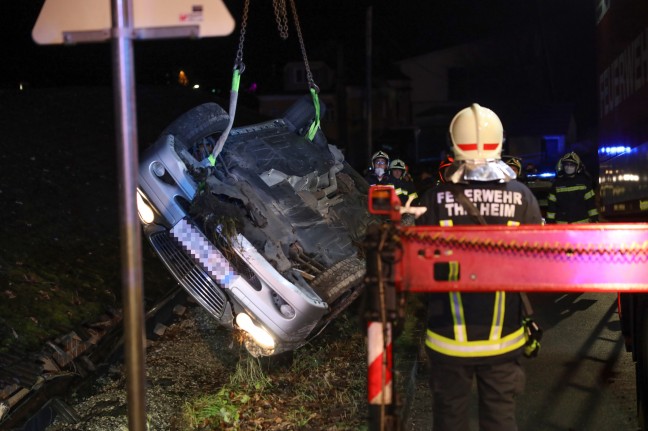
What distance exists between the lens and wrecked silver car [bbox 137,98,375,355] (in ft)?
18.0

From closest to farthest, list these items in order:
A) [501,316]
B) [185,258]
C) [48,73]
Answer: [501,316]
[185,258]
[48,73]

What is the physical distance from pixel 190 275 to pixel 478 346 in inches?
109

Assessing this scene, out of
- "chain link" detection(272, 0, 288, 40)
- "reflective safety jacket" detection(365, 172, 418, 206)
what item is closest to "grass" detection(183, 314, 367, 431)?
"chain link" detection(272, 0, 288, 40)

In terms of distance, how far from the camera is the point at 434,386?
3.86 meters

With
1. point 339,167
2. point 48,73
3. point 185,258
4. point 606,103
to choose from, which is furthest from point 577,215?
point 48,73

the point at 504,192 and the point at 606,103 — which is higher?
the point at 606,103

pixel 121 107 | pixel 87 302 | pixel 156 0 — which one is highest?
pixel 156 0

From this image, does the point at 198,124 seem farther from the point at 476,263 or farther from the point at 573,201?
the point at 573,201

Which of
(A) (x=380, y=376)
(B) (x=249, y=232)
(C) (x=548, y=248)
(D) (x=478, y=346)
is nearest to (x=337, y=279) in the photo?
(B) (x=249, y=232)

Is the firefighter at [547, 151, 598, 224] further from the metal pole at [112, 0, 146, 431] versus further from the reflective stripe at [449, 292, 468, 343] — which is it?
the metal pole at [112, 0, 146, 431]

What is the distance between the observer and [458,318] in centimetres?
378

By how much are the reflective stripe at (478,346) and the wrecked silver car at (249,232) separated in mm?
1771

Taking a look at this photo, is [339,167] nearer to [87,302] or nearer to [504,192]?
[87,302]

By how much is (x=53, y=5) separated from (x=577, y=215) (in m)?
8.87
